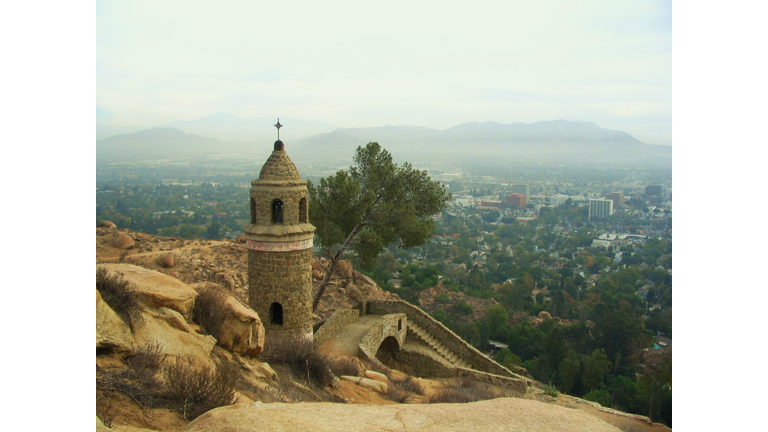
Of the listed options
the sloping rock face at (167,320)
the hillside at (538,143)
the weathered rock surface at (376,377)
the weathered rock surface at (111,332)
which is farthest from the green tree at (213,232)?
the hillside at (538,143)

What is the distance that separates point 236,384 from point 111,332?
2.12 metres

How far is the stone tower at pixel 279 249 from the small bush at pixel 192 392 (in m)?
5.11

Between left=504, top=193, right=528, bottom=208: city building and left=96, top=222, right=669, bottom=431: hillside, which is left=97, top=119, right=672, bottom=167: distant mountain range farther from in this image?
left=96, top=222, right=669, bottom=431: hillside

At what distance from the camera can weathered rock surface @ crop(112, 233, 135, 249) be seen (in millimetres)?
21562

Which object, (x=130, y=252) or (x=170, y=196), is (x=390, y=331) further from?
(x=170, y=196)

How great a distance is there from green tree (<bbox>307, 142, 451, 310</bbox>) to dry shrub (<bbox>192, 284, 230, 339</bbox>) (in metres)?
8.54

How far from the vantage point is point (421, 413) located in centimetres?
535

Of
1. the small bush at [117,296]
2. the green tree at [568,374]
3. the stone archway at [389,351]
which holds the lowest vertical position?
the green tree at [568,374]

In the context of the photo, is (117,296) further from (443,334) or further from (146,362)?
(443,334)

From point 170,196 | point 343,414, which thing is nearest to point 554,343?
point 343,414

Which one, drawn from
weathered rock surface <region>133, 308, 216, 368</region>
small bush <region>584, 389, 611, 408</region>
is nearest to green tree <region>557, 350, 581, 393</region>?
small bush <region>584, 389, 611, 408</region>

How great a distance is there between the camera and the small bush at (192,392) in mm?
5867

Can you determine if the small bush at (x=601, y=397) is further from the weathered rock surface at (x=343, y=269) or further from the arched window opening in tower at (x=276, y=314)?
the arched window opening in tower at (x=276, y=314)

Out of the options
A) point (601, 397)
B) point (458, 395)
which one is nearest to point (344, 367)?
point (458, 395)
